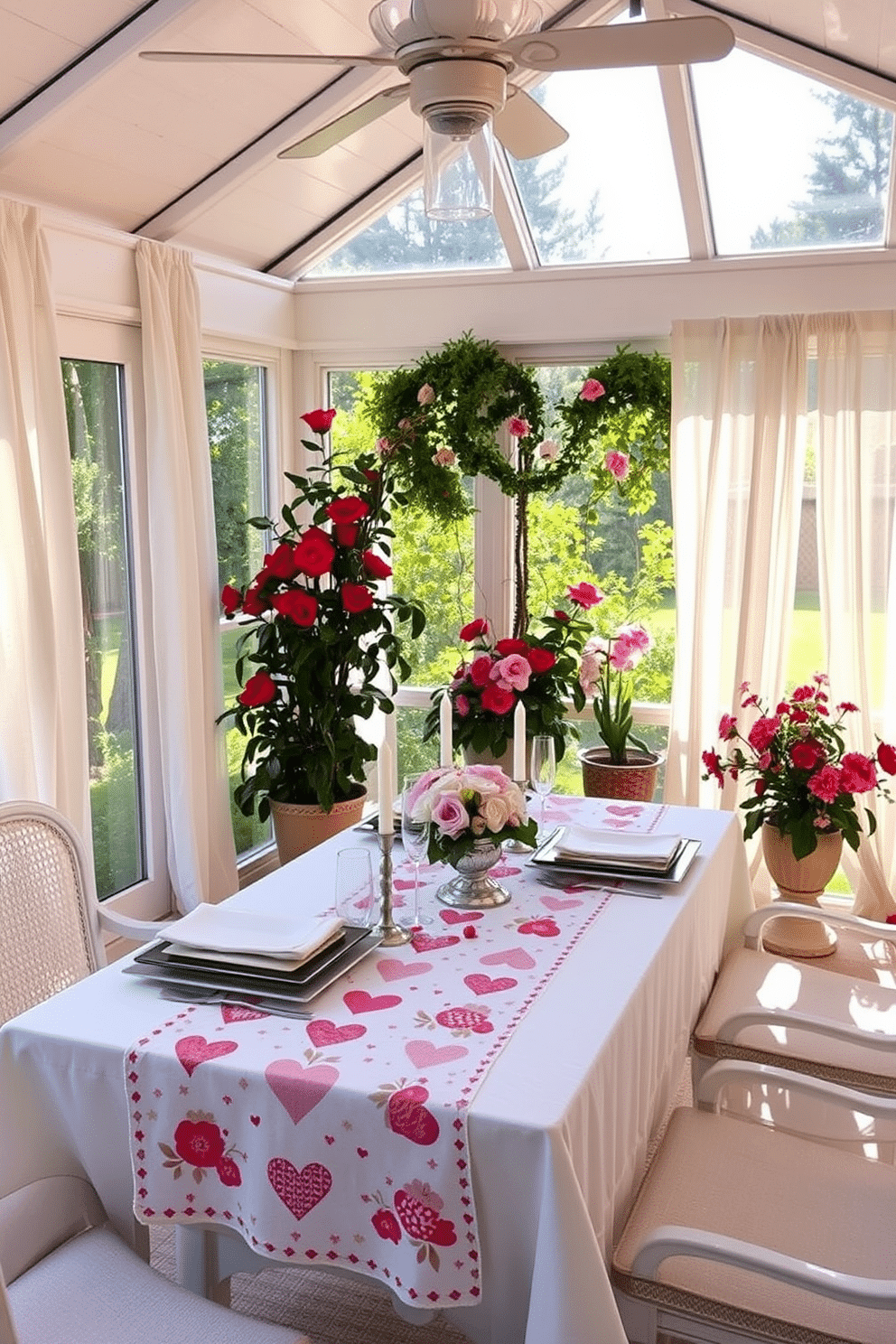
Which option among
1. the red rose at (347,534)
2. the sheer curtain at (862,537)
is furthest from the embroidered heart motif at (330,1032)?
the sheer curtain at (862,537)

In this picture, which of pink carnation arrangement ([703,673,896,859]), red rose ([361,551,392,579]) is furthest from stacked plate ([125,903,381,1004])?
red rose ([361,551,392,579])

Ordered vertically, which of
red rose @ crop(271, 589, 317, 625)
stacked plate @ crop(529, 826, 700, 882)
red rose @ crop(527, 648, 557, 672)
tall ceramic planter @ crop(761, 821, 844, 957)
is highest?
red rose @ crop(271, 589, 317, 625)

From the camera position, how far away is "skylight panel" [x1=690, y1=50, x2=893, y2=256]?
376 centimetres

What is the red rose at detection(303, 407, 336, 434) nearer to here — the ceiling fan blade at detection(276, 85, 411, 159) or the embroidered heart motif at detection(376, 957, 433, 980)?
the ceiling fan blade at detection(276, 85, 411, 159)

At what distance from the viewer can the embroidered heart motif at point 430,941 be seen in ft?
7.00

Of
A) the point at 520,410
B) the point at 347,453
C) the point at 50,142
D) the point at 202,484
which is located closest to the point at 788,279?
the point at 520,410

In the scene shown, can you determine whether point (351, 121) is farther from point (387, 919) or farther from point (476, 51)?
point (387, 919)

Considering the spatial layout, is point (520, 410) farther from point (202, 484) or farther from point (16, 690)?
point (16, 690)

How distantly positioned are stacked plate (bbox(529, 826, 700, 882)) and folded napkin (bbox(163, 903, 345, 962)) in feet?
1.84

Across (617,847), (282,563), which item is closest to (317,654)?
(282,563)

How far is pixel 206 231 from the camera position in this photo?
419cm

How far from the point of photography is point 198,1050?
5.74ft

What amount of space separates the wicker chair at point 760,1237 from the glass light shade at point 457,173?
1.56m

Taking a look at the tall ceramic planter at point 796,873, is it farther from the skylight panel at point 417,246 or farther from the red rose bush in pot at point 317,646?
the skylight panel at point 417,246
